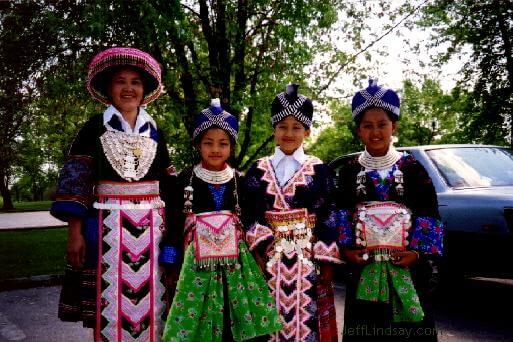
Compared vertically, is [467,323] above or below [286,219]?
below

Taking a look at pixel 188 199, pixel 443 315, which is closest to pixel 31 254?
pixel 188 199

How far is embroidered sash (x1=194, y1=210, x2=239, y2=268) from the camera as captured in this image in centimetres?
280

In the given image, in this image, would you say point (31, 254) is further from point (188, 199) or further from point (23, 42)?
point (188, 199)

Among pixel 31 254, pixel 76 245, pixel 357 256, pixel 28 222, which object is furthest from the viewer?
pixel 28 222

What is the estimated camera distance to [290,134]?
9.75 ft

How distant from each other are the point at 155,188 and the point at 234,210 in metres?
0.53

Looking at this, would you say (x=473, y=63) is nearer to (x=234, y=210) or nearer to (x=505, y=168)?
(x=505, y=168)

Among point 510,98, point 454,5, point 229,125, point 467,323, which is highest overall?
point 454,5

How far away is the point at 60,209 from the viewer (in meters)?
2.59

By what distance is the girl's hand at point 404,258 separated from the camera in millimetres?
2635

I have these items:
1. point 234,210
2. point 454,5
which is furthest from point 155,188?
point 454,5

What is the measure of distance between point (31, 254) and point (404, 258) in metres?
8.12

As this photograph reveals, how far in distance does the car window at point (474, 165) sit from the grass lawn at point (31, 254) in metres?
5.62

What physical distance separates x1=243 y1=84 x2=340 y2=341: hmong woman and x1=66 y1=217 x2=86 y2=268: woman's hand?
992mm
